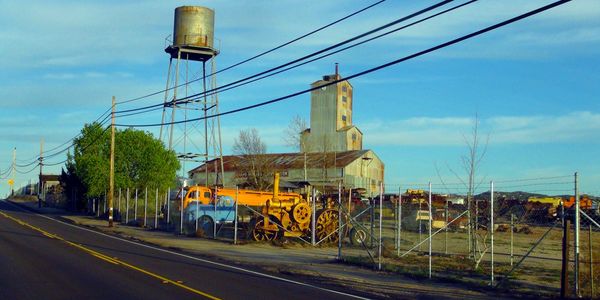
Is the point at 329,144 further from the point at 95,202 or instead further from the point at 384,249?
the point at 384,249

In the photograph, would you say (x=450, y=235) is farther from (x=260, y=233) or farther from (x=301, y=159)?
(x=301, y=159)

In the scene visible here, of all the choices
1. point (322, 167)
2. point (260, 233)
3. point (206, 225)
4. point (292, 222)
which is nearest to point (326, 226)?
point (292, 222)

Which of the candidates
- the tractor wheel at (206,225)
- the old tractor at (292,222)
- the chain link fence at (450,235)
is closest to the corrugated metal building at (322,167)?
the chain link fence at (450,235)

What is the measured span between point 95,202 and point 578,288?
54384 millimetres

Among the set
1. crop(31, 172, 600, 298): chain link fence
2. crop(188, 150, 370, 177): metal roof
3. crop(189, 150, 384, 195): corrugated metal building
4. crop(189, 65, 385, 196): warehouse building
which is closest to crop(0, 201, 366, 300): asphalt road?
crop(31, 172, 600, 298): chain link fence

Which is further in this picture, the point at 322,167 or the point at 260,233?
the point at 322,167

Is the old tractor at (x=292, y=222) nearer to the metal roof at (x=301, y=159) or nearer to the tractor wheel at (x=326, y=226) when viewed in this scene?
the tractor wheel at (x=326, y=226)

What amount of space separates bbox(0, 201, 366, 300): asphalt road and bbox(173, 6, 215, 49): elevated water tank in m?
28.5

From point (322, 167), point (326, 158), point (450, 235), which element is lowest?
point (450, 235)

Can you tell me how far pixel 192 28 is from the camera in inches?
2015

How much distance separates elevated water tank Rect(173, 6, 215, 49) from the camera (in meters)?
50.8

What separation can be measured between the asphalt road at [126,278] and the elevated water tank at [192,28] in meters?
28.5

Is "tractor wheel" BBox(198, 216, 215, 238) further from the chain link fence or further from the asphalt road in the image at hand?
the asphalt road

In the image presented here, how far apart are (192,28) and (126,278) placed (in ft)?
123
